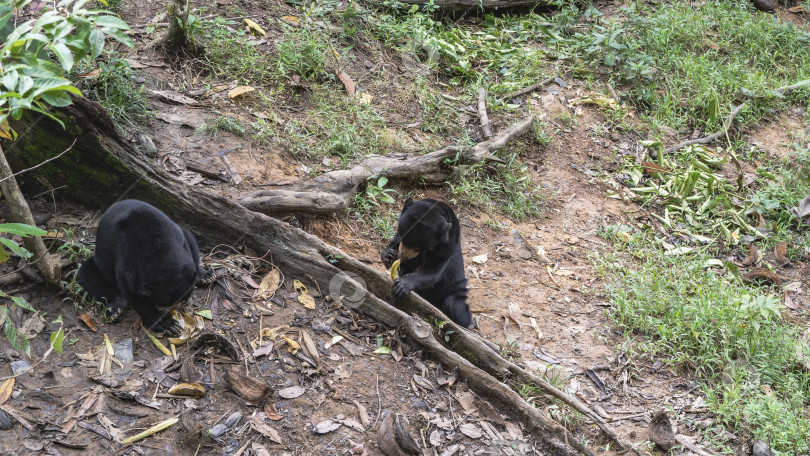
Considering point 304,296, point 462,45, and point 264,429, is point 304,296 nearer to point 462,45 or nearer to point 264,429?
point 264,429

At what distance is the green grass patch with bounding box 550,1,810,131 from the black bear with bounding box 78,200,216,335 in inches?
260

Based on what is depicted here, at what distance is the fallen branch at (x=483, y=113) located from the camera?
755 centimetres

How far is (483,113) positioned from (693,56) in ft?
12.1

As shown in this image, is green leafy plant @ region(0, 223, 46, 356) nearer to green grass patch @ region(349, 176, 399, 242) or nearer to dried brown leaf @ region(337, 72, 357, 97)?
green grass patch @ region(349, 176, 399, 242)

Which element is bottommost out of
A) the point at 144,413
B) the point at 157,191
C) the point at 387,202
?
the point at 387,202

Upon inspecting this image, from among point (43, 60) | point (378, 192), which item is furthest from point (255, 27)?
point (43, 60)

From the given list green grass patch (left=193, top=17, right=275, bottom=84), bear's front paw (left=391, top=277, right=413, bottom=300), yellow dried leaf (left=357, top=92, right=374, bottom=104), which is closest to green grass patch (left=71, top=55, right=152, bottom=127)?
green grass patch (left=193, top=17, right=275, bottom=84)

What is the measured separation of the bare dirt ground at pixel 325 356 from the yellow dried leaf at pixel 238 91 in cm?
11

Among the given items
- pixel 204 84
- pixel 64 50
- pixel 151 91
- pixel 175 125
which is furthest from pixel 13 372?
pixel 204 84

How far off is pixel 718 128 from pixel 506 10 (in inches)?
141

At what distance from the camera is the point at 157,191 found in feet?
16.4

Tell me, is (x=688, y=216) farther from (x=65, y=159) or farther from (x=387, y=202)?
(x=65, y=159)

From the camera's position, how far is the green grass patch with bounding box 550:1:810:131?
8766 mm

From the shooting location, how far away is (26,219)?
4.15m
